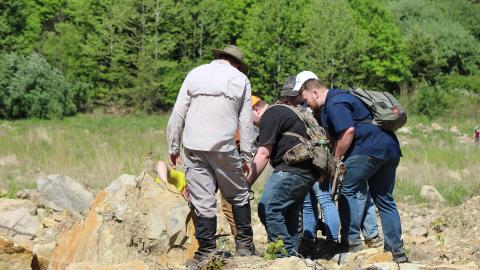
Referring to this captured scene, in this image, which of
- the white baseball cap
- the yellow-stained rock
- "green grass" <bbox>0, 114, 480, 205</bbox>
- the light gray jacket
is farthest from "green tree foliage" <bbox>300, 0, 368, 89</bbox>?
the yellow-stained rock

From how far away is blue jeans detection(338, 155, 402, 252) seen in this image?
623 centimetres

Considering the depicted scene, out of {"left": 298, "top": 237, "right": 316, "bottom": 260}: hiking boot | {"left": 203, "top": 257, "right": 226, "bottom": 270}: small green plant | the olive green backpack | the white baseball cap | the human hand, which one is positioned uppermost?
the white baseball cap

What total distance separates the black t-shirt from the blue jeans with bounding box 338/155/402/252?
0.49m

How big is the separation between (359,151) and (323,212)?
926 mm

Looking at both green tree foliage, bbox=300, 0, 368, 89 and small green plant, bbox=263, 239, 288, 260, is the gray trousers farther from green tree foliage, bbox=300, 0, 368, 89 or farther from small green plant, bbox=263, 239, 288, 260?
green tree foliage, bbox=300, 0, 368, 89

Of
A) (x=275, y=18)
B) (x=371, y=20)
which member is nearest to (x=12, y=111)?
(x=275, y=18)

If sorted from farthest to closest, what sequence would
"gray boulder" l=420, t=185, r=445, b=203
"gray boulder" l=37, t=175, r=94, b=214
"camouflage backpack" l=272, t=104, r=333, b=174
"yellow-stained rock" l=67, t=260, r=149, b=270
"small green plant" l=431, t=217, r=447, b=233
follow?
"gray boulder" l=420, t=185, r=445, b=203, "gray boulder" l=37, t=175, r=94, b=214, "small green plant" l=431, t=217, r=447, b=233, "camouflage backpack" l=272, t=104, r=333, b=174, "yellow-stained rock" l=67, t=260, r=149, b=270

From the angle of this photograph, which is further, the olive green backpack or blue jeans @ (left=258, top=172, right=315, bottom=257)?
the olive green backpack

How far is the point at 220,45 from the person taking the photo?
43.8 m

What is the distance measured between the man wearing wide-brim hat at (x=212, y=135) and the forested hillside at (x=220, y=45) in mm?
29822

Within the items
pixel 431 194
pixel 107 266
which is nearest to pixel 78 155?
pixel 431 194

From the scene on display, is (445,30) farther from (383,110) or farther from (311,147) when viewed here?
(311,147)

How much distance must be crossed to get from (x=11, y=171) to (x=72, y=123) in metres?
16.7

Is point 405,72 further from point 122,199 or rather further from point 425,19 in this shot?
point 122,199
